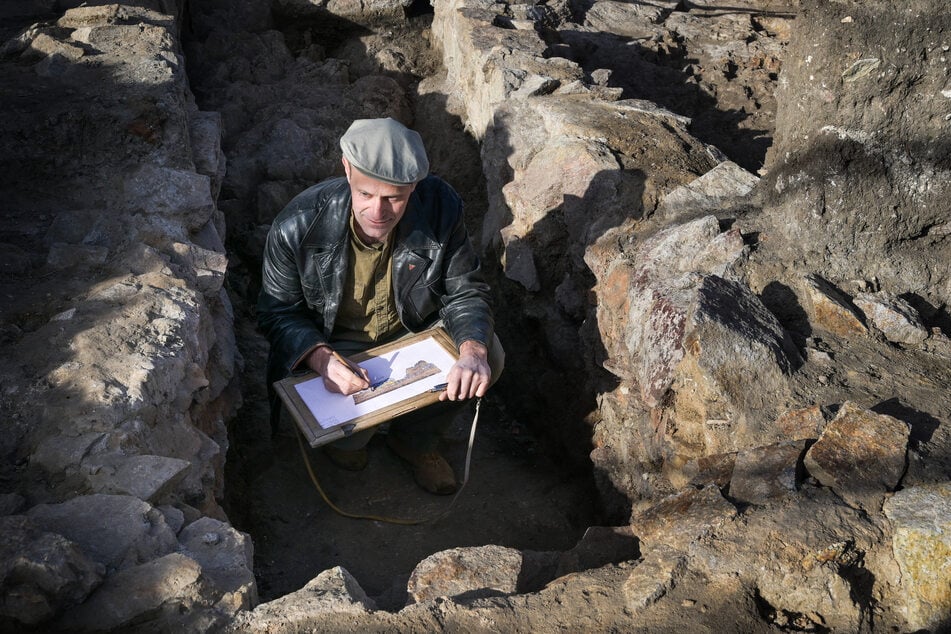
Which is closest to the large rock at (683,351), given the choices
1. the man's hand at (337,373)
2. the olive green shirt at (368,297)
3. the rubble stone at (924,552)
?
the rubble stone at (924,552)

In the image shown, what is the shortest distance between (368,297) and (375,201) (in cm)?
66

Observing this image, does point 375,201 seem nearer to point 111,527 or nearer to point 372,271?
point 372,271

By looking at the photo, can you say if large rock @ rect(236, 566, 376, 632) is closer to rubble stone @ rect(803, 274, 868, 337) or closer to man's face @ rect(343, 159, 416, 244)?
man's face @ rect(343, 159, 416, 244)

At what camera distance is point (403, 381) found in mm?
3150

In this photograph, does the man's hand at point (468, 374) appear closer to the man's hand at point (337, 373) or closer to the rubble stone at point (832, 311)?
the man's hand at point (337, 373)

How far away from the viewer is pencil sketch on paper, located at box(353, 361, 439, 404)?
3070mm

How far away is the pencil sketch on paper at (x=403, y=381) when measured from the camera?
10.1 ft

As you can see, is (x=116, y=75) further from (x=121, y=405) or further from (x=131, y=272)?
(x=121, y=405)

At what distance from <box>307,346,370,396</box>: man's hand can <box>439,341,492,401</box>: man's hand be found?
32 cm

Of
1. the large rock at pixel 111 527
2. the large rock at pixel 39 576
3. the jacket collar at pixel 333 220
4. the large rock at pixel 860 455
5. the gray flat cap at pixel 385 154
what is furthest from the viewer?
the jacket collar at pixel 333 220

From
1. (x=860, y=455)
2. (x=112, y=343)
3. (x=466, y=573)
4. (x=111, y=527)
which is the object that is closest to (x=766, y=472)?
(x=860, y=455)

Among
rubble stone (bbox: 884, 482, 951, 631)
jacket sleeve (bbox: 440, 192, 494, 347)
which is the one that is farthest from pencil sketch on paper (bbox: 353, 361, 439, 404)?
rubble stone (bbox: 884, 482, 951, 631)

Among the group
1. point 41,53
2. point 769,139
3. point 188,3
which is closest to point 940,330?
point 769,139

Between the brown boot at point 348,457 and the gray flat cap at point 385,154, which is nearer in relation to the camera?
the gray flat cap at point 385,154
